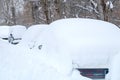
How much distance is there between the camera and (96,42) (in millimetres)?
7457

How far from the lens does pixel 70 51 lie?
728 centimetres

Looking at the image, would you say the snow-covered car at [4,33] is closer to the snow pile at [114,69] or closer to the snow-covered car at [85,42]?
the snow-covered car at [85,42]

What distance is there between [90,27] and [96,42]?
0.74m

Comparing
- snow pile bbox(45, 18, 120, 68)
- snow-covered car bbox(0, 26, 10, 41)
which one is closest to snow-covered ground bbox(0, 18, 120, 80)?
snow pile bbox(45, 18, 120, 68)

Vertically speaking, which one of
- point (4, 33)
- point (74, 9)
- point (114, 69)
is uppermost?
point (114, 69)

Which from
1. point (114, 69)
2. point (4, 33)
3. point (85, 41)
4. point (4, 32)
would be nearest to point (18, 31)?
point (4, 33)

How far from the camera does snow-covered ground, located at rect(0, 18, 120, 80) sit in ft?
23.4

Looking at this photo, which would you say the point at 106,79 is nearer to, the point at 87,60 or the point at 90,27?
the point at 87,60

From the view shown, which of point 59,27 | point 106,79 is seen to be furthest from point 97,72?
point 59,27

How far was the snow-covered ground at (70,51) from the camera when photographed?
7133 millimetres

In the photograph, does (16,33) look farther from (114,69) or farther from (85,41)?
(114,69)

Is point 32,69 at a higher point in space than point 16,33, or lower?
higher

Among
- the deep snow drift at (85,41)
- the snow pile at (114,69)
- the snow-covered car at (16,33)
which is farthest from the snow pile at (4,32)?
the snow pile at (114,69)

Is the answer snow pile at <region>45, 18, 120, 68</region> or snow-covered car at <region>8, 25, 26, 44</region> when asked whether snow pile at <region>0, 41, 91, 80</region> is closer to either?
snow pile at <region>45, 18, 120, 68</region>
